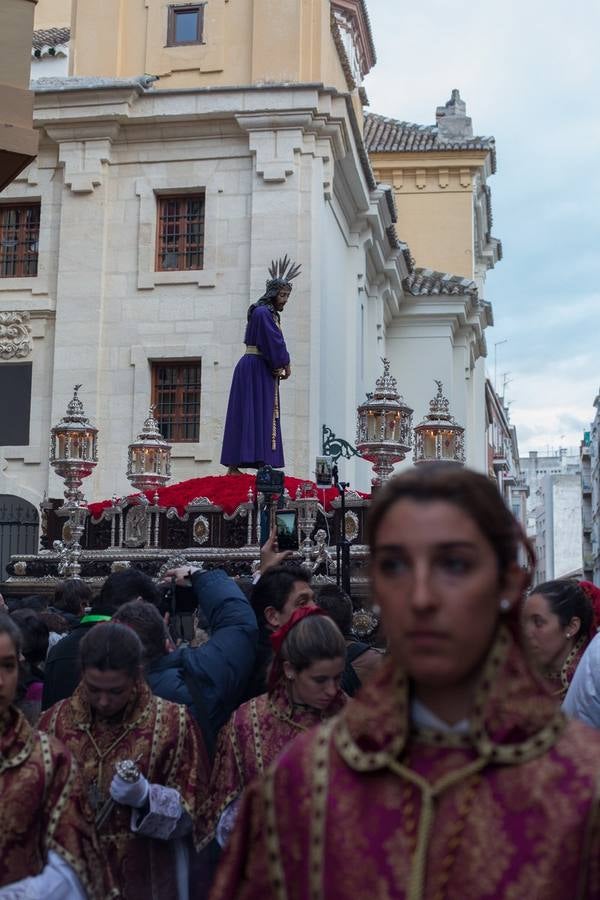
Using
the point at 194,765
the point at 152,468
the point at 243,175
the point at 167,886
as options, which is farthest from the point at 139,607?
the point at 243,175

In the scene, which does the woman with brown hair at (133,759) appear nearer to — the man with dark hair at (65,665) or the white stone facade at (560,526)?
the man with dark hair at (65,665)

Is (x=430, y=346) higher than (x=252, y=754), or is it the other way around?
(x=430, y=346)

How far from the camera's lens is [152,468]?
14867mm

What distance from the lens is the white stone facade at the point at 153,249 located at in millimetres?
19562

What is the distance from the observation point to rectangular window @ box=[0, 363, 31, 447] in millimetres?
20531

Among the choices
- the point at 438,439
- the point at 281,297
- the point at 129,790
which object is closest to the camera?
the point at 129,790

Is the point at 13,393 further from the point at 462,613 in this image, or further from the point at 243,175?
the point at 462,613

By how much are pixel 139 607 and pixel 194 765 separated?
0.70 m

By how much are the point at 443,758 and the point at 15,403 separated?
1956 cm

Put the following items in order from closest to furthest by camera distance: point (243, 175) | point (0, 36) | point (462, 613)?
point (462, 613), point (0, 36), point (243, 175)

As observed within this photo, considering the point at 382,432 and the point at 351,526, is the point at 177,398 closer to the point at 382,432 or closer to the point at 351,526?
the point at 382,432

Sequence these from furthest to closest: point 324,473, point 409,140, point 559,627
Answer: point 409,140
point 324,473
point 559,627

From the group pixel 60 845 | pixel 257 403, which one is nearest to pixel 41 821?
pixel 60 845

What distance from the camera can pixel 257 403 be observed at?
15.0 m
